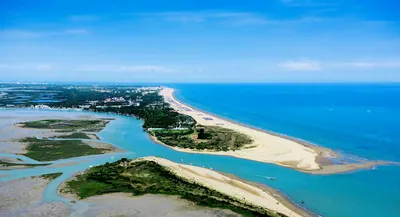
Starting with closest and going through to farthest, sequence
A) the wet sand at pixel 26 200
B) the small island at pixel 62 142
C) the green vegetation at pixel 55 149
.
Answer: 1. the wet sand at pixel 26 200
2. the green vegetation at pixel 55 149
3. the small island at pixel 62 142

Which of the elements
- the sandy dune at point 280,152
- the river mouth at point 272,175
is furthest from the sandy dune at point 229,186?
the sandy dune at point 280,152

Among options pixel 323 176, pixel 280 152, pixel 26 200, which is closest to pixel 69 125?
pixel 26 200

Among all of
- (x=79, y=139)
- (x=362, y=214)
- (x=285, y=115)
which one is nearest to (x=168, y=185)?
(x=362, y=214)

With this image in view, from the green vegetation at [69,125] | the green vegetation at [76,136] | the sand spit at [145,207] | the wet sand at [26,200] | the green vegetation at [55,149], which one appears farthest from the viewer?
the green vegetation at [69,125]

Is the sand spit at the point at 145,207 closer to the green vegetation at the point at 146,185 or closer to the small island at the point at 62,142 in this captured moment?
the green vegetation at the point at 146,185

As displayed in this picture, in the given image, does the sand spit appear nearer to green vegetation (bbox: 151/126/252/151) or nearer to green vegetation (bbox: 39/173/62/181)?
green vegetation (bbox: 39/173/62/181)
